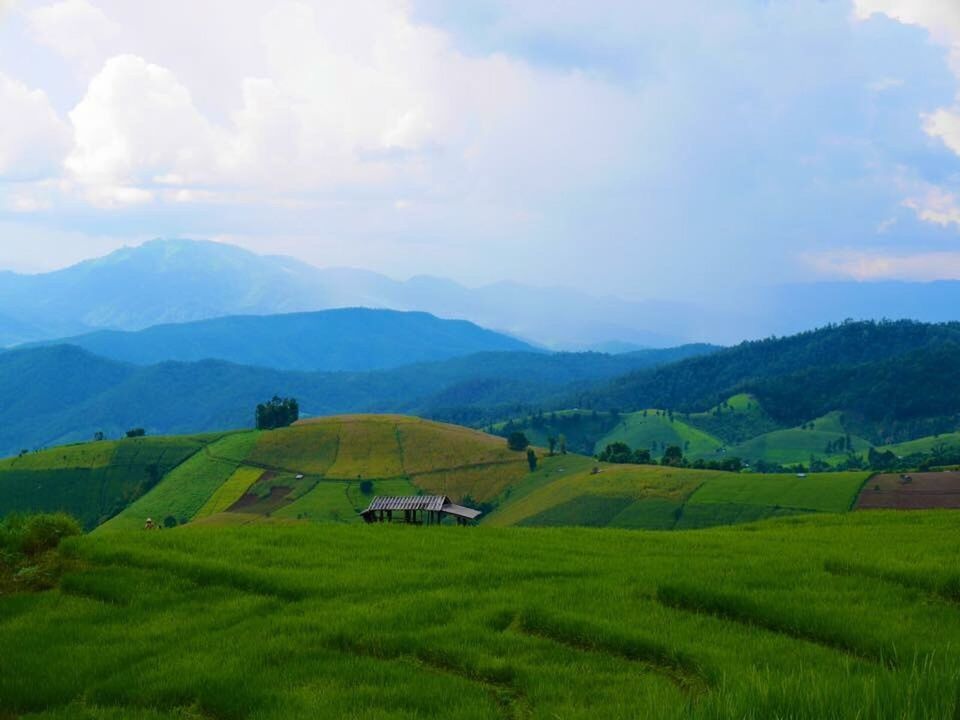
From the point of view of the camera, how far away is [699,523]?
138 m

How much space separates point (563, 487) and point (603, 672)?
168 metres

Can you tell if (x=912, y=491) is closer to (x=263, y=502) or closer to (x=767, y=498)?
(x=767, y=498)

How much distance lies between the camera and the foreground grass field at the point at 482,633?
42.7 feet

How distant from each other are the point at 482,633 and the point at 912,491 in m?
130

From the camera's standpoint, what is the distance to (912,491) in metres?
127

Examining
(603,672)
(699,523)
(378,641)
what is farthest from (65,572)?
(699,523)

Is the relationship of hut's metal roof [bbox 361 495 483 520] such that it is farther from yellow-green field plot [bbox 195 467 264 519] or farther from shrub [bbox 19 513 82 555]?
yellow-green field plot [bbox 195 467 264 519]

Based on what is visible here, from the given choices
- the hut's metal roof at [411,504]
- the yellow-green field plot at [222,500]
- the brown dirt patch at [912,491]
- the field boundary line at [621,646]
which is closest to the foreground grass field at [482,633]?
the field boundary line at [621,646]

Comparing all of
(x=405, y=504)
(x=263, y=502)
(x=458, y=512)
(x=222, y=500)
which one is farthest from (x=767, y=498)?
(x=222, y=500)

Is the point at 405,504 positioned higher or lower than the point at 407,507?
higher

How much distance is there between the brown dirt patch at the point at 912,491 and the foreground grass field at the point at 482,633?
104 meters

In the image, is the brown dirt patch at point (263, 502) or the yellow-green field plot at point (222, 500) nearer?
the brown dirt patch at point (263, 502)

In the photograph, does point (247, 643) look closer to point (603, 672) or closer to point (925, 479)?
point (603, 672)

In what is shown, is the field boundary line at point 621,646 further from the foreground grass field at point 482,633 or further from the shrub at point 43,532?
the shrub at point 43,532
